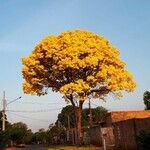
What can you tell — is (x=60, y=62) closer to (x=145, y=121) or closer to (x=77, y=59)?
(x=77, y=59)

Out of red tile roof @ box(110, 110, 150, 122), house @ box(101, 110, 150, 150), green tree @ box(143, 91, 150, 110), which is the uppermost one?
green tree @ box(143, 91, 150, 110)

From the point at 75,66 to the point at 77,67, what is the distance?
26cm

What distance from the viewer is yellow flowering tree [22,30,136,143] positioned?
1702 inches

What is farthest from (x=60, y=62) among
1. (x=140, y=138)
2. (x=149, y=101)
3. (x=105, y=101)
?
(x=149, y=101)

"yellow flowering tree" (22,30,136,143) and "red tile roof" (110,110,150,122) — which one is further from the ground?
"yellow flowering tree" (22,30,136,143)

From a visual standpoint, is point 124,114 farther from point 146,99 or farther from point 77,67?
point 146,99

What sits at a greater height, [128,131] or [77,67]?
[77,67]

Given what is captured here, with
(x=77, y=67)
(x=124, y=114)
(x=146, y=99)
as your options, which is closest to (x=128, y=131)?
(x=77, y=67)

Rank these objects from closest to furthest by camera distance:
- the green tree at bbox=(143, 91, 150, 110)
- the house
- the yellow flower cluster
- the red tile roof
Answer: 1. the house
2. the yellow flower cluster
3. the red tile roof
4. the green tree at bbox=(143, 91, 150, 110)

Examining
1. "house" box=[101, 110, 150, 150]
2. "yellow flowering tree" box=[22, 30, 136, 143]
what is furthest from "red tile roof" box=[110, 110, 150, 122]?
"house" box=[101, 110, 150, 150]

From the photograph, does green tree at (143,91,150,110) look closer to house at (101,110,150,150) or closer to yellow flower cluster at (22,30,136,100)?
yellow flower cluster at (22,30,136,100)

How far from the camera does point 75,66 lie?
141ft

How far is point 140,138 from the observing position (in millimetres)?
19438

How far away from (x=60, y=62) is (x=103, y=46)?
601cm
